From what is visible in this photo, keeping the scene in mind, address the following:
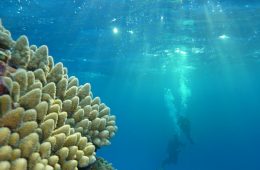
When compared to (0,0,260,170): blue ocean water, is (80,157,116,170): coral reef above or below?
below

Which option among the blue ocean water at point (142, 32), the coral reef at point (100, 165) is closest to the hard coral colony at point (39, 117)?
the coral reef at point (100, 165)

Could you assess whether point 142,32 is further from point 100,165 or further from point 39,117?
point 39,117

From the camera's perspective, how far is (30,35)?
99.1 ft

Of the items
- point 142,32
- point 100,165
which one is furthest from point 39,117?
point 142,32

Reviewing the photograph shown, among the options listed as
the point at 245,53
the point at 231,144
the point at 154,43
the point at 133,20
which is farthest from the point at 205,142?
the point at 133,20

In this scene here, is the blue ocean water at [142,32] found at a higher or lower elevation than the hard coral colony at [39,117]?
higher

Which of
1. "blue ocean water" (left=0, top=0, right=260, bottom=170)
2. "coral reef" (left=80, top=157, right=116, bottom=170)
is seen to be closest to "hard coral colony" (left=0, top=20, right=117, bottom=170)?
"coral reef" (left=80, top=157, right=116, bottom=170)

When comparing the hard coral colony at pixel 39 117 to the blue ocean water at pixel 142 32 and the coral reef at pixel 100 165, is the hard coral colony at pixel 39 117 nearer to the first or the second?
the coral reef at pixel 100 165

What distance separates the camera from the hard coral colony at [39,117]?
3.25m

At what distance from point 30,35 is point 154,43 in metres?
12.0

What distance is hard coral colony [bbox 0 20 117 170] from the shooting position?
3.25m

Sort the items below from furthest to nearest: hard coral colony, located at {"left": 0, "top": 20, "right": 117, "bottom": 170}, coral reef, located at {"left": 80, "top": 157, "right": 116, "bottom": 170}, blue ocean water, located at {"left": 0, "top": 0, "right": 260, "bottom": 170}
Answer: blue ocean water, located at {"left": 0, "top": 0, "right": 260, "bottom": 170}, coral reef, located at {"left": 80, "top": 157, "right": 116, "bottom": 170}, hard coral colony, located at {"left": 0, "top": 20, "right": 117, "bottom": 170}

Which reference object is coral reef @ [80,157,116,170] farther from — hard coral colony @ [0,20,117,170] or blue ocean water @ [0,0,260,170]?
→ blue ocean water @ [0,0,260,170]

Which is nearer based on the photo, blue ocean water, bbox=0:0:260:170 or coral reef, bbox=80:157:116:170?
coral reef, bbox=80:157:116:170
